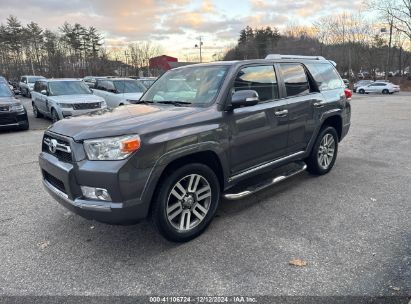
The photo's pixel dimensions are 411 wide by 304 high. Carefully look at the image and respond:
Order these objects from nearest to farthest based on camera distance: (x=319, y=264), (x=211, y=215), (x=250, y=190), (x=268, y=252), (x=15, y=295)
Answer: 1. (x=15, y=295)
2. (x=319, y=264)
3. (x=268, y=252)
4. (x=211, y=215)
5. (x=250, y=190)

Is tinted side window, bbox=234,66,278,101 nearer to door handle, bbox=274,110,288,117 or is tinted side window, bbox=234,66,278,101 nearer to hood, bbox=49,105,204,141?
door handle, bbox=274,110,288,117

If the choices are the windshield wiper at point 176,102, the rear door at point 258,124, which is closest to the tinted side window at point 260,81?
the rear door at point 258,124

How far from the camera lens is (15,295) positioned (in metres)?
2.84

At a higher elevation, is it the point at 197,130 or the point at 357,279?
the point at 197,130

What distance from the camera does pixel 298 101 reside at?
491cm

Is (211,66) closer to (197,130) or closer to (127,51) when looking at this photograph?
(197,130)

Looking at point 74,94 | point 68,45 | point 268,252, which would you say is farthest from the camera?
point 68,45

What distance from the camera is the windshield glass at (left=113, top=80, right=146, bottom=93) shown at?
1353 cm

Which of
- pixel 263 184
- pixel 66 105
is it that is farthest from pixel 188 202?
pixel 66 105

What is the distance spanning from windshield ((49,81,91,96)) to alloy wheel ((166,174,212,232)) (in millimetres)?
10163

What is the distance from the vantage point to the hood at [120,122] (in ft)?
10.4

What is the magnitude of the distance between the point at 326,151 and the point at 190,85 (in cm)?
280

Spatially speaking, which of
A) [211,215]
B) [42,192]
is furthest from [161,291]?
[42,192]

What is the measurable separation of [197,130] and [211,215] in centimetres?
99
